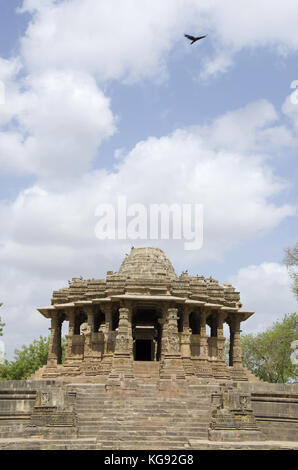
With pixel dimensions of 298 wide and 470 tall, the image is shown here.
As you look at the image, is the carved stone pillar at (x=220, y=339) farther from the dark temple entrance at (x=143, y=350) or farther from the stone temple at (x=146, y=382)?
the dark temple entrance at (x=143, y=350)

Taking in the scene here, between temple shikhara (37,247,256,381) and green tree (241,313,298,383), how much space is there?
12.0 metres

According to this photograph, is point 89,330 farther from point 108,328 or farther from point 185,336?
point 185,336

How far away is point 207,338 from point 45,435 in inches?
432

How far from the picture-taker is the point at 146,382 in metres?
22.0

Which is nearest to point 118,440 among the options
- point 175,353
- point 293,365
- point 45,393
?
point 45,393

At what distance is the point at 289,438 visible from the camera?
18453 mm

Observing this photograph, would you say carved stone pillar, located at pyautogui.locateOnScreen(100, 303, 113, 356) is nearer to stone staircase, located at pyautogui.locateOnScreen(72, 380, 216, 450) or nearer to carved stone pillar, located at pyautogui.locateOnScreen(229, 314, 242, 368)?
stone staircase, located at pyautogui.locateOnScreen(72, 380, 216, 450)

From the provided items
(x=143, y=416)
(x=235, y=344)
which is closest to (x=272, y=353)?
(x=235, y=344)

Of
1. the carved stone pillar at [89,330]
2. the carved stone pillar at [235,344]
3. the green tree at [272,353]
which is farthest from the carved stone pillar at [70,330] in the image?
the green tree at [272,353]

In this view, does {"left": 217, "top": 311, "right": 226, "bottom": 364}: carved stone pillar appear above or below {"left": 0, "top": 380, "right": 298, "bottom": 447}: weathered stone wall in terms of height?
above

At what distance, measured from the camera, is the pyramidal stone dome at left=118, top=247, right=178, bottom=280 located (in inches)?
1041

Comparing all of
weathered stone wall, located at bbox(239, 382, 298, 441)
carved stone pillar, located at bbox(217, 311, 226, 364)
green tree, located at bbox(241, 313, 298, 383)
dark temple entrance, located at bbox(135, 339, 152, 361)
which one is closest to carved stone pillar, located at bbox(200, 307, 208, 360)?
carved stone pillar, located at bbox(217, 311, 226, 364)

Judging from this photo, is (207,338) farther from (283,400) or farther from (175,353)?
(283,400)

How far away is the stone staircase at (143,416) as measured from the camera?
1686cm
